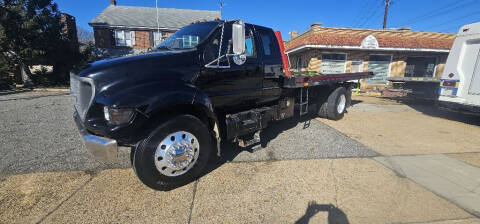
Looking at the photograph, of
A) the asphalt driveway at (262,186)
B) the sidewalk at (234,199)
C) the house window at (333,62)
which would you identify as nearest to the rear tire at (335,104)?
the asphalt driveway at (262,186)

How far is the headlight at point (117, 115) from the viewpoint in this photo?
2.35m

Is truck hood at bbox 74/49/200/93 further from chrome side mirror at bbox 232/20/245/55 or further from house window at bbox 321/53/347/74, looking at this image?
house window at bbox 321/53/347/74

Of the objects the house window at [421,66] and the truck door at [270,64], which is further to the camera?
the house window at [421,66]

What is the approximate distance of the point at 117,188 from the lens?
288 cm

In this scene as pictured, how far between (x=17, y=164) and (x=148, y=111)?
281cm

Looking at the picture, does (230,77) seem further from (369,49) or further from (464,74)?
(369,49)

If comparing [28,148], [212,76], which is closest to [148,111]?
[212,76]

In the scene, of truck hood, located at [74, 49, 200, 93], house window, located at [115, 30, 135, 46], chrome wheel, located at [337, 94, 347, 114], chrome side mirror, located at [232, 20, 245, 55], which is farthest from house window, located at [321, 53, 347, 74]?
house window, located at [115, 30, 135, 46]

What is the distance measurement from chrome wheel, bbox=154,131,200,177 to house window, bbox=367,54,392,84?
53.8 ft

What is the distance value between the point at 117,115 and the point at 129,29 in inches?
976

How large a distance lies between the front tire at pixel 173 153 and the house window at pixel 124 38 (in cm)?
2439

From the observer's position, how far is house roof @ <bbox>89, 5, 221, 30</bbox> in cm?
2294

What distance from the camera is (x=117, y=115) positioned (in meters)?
2.36

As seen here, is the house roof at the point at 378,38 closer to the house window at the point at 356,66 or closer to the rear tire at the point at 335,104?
the house window at the point at 356,66
